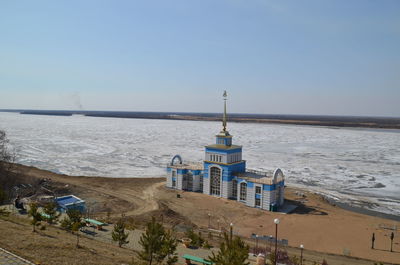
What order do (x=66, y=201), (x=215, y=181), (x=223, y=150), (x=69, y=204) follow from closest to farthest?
(x=69, y=204), (x=66, y=201), (x=223, y=150), (x=215, y=181)

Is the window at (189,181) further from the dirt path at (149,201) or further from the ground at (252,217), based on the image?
the dirt path at (149,201)

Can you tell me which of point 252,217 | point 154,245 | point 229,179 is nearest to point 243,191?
point 229,179

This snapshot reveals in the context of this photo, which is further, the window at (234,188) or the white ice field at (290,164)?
the white ice field at (290,164)

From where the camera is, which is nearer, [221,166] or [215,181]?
[221,166]

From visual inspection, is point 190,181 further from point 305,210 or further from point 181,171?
point 305,210

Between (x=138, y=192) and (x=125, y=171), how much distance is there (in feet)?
38.6

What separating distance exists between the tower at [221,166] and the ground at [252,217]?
139 centimetres

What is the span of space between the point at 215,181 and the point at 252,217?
7.70 meters

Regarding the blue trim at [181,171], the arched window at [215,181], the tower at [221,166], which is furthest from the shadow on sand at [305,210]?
the blue trim at [181,171]

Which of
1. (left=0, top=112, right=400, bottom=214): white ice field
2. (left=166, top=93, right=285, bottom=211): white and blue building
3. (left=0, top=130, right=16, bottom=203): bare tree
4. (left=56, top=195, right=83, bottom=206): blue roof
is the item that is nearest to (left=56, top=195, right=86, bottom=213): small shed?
(left=56, top=195, right=83, bottom=206): blue roof

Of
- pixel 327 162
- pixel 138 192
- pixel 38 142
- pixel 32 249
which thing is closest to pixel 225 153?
pixel 138 192

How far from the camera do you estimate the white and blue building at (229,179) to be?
3359 centimetres

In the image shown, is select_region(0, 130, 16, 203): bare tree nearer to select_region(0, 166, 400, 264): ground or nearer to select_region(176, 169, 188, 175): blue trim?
select_region(0, 166, 400, 264): ground

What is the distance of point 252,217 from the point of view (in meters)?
31.5
